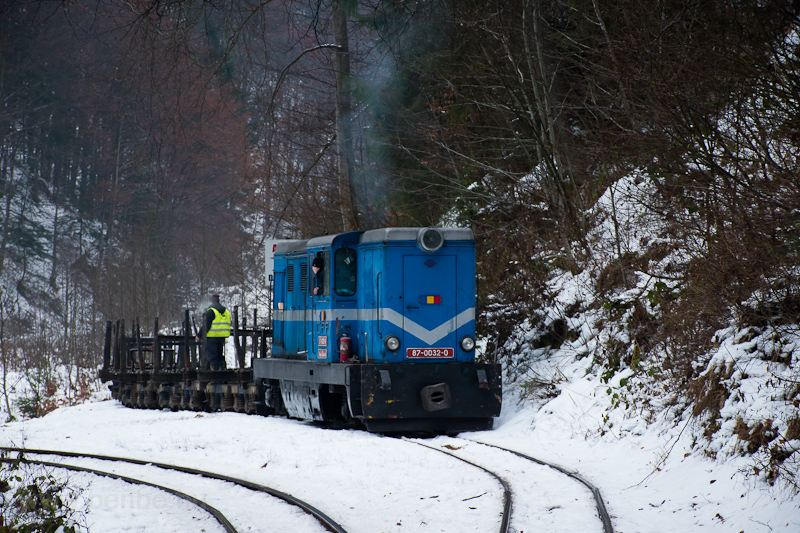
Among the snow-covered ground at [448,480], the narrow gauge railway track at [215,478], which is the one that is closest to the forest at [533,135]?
the snow-covered ground at [448,480]

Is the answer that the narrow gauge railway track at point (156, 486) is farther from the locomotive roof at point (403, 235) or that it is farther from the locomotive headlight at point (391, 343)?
the locomotive roof at point (403, 235)

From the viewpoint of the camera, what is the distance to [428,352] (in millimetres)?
12070

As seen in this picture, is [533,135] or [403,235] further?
[533,135]

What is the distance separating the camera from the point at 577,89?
17.6m

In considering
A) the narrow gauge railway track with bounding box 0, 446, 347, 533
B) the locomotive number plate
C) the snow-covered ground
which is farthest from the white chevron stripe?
the narrow gauge railway track with bounding box 0, 446, 347, 533

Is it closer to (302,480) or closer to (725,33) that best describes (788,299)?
(725,33)

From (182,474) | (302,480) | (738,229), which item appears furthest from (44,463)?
(738,229)

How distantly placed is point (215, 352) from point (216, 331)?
528mm

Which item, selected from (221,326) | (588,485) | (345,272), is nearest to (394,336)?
(345,272)

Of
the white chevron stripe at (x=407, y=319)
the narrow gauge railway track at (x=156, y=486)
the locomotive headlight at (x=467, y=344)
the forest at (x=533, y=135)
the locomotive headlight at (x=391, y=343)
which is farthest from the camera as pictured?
the locomotive headlight at (x=467, y=344)

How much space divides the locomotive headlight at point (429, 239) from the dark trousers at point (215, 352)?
6.79 m

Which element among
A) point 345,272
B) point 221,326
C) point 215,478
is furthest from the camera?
point 221,326

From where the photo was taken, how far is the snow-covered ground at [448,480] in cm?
665

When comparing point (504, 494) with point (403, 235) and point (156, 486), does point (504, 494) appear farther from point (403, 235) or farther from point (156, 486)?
point (403, 235)
